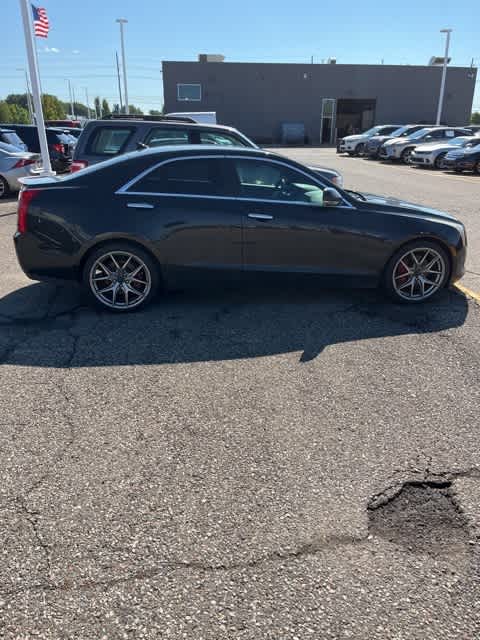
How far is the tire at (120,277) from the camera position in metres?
5.11

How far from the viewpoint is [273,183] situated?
211 inches

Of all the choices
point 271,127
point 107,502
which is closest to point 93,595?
point 107,502

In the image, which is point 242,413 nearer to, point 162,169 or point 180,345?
point 180,345

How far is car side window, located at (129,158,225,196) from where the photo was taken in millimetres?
5152

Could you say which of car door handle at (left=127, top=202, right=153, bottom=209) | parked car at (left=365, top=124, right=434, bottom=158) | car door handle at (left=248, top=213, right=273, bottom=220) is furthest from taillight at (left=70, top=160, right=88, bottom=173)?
parked car at (left=365, top=124, right=434, bottom=158)

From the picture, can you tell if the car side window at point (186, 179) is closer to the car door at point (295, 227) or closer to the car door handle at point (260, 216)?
the car door at point (295, 227)

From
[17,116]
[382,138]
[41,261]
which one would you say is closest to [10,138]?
[41,261]

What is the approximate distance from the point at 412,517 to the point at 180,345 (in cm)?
252

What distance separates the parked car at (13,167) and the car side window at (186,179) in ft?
29.0

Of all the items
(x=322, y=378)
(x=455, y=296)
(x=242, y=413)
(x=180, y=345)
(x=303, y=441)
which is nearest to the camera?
(x=303, y=441)

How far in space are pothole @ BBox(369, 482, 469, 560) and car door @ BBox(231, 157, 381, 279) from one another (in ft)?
9.62

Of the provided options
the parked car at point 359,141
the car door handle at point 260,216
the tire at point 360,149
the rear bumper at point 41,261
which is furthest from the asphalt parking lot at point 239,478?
the parked car at point 359,141

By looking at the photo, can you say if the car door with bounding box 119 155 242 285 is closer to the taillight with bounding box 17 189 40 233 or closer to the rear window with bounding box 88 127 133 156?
the taillight with bounding box 17 189 40 233

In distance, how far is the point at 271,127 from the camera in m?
49.3
